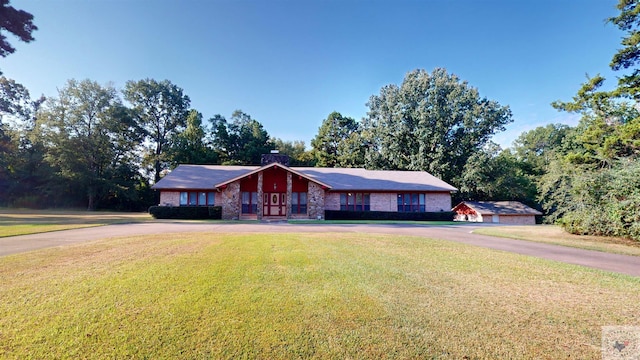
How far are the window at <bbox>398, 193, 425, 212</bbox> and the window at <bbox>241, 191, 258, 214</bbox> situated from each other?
13.3 metres

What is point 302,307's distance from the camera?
4.19 metres

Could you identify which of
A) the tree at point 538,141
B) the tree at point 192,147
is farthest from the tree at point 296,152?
the tree at point 538,141

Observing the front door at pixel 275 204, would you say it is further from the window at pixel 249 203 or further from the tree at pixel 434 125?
the tree at pixel 434 125

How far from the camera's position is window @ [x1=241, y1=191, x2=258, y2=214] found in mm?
24656

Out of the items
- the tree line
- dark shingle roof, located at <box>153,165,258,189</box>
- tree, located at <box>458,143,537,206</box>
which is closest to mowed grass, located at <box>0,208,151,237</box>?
dark shingle roof, located at <box>153,165,258,189</box>

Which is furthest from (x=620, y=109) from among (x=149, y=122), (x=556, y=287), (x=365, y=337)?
(x=149, y=122)

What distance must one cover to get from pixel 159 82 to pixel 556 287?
174ft

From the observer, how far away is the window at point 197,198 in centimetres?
2555

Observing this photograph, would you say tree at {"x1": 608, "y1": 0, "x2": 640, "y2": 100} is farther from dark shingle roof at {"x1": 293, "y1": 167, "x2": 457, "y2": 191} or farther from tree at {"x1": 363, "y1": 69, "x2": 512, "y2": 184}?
tree at {"x1": 363, "y1": 69, "x2": 512, "y2": 184}

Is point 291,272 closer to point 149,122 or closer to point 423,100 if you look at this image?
point 423,100

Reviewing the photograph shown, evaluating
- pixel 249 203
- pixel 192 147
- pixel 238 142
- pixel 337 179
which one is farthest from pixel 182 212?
pixel 238 142

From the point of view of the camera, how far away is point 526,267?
22.1 ft

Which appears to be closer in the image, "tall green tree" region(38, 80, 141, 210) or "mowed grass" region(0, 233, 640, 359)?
"mowed grass" region(0, 233, 640, 359)

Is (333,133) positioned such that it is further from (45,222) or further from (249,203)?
(45,222)
